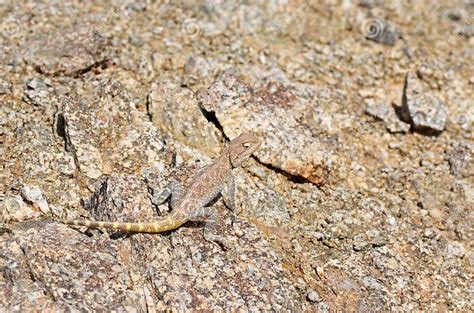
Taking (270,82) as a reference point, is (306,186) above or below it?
below

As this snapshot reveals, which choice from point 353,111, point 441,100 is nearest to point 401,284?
point 353,111

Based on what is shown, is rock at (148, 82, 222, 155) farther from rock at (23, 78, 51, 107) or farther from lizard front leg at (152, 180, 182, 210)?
rock at (23, 78, 51, 107)

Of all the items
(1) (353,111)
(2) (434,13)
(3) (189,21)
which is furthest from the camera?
(2) (434,13)

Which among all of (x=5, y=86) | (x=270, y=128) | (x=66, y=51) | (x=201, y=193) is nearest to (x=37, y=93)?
(x=5, y=86)

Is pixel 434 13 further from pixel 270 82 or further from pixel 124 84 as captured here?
pixel 124 84

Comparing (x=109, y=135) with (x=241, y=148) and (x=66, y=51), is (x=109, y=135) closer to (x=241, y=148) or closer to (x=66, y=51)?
(x=241, y=148)
